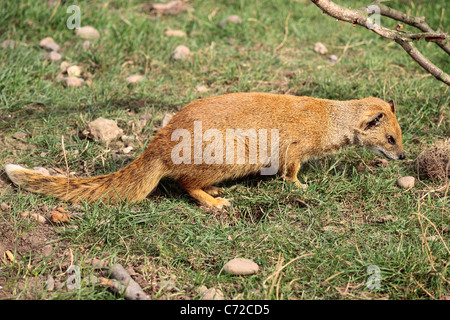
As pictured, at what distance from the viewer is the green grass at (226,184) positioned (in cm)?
297

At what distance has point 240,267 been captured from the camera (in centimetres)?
297

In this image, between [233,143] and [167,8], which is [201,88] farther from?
[167,8]

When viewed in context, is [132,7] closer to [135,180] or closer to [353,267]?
[135,180]

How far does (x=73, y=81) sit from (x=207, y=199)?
227cm

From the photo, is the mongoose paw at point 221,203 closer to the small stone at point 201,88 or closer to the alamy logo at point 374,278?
the alamy logo at point 374,278

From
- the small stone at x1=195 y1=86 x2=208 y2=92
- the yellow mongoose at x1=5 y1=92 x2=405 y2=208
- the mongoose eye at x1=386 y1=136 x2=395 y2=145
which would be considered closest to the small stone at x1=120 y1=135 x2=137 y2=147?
the yellow mongoose at x1=5 y1=92 x2=405 y2=208

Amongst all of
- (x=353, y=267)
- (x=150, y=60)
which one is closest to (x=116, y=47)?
(x=150, y=60)

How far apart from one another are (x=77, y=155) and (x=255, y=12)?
3.42 metres

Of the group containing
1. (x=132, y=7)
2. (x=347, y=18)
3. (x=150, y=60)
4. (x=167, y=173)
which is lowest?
(x=167, y=173)

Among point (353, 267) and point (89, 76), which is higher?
point (89, 76)

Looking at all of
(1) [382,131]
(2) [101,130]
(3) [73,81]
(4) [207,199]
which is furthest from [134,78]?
(1) [382,131]

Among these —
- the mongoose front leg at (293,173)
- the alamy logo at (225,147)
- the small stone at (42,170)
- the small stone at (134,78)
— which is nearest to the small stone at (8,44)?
the small stone at (134,78)

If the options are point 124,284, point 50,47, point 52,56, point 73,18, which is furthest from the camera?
point 73,18

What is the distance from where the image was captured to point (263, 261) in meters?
3.09
